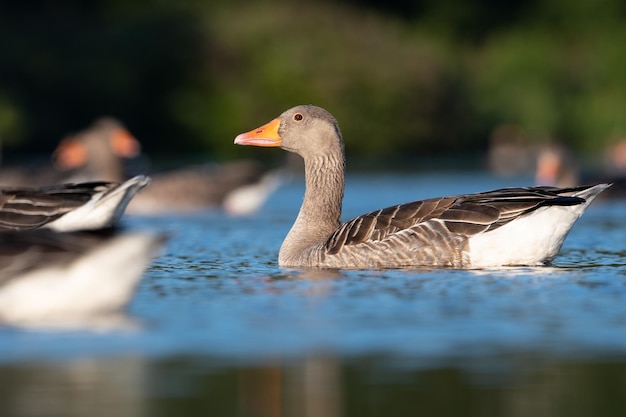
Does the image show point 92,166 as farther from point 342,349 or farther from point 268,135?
point 342,349

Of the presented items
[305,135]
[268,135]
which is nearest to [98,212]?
[268,135]

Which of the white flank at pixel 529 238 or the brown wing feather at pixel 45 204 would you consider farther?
the brown wing feather at pixel 45 204

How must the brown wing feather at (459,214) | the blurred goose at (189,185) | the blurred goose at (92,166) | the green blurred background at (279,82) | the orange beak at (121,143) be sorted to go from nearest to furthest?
the brown wing feather at (459,214) < the blurred goose at (189,185) < the blurred goose at (92,166) < the orange beak at (121,143) < the green blurred background at (279,82)

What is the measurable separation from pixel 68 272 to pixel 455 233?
3.50 metres

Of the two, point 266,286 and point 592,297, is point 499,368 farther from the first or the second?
point 266,286

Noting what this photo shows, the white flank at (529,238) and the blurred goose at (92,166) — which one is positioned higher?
the blurred goose at (92,166)

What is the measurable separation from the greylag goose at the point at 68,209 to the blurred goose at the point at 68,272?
8.53 feet

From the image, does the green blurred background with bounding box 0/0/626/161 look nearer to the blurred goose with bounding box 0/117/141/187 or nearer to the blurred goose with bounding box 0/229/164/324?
the blurred goose with bounding box 0/117/141/187

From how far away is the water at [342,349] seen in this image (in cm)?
618

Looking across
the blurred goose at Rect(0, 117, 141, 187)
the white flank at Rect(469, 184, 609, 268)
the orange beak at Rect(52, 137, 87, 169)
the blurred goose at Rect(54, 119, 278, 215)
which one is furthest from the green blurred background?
the white flank at Rect(469, 184, 609, 268)

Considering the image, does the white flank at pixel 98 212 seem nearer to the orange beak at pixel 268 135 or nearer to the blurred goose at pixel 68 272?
the orange beak at pixel 268 135

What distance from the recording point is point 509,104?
128 ft

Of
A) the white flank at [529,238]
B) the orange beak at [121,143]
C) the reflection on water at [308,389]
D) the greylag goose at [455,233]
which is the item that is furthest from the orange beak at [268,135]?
the orange beak at [121,143]

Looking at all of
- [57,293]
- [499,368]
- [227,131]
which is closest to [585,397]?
[499,368]
